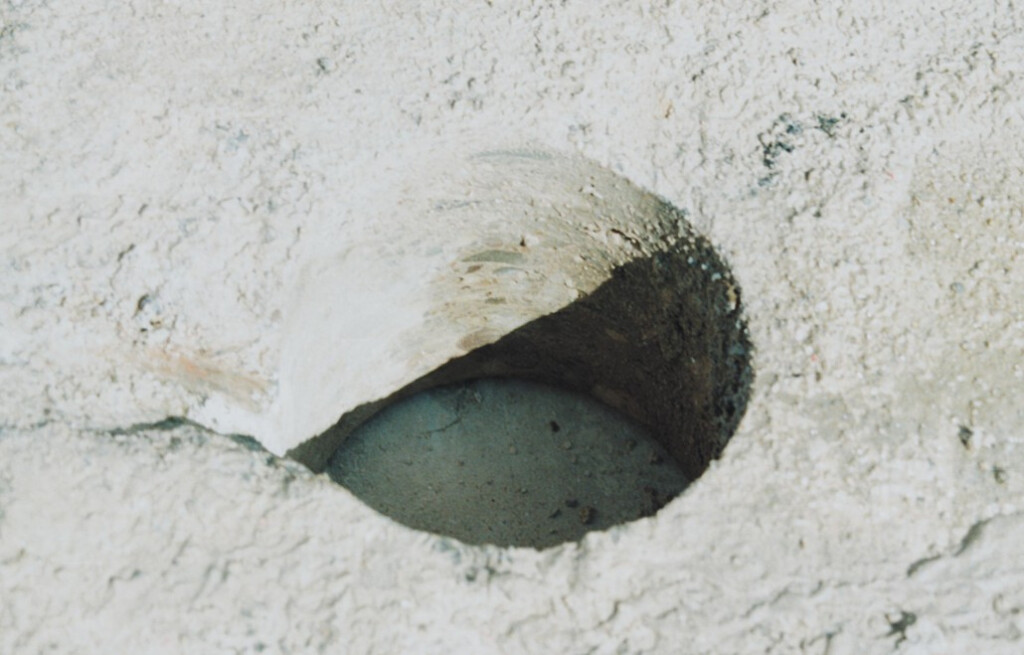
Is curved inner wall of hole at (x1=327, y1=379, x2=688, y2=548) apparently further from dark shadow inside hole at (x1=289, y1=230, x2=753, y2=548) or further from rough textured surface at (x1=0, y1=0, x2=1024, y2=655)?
rough textured surface at (x1=0, y1=0, x2=1024, y2=655)

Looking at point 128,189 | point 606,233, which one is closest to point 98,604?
point 128,189

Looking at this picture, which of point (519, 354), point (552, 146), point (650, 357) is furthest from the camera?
point (519, 354)

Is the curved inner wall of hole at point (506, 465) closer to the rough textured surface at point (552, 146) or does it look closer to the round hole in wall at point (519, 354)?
the round hole in wall at point (519, 354)

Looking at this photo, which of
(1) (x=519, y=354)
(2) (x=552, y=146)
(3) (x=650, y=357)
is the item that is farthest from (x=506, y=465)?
(2) (x=552, y=146)

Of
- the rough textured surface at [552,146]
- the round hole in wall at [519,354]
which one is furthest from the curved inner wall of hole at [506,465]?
the rough textured surface at [552,146]

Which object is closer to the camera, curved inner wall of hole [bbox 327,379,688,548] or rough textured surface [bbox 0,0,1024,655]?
rough textured surface [bbox 0,0,1024,655]

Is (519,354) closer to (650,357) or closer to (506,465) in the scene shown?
(506,465)

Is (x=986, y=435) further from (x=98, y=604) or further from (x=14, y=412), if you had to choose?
(x=14, y=412)

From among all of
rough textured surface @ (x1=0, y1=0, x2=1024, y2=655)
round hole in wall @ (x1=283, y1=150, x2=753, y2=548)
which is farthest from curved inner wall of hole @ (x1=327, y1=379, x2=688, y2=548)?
rough textured surface @ (x1=0, y1=0, x2=1024, y2=655)
